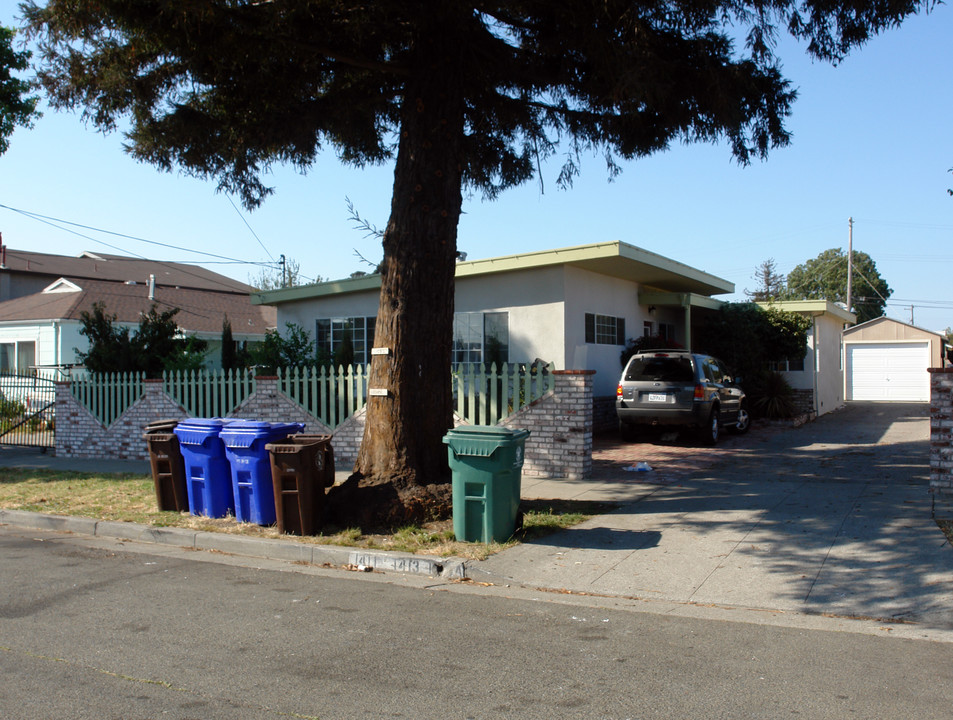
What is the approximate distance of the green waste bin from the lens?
747 centimetres

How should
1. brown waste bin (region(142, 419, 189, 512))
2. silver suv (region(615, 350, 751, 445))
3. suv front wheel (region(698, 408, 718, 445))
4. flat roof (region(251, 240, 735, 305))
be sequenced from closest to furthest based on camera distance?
1. brown waste bin (region(142, 419, 189, 512))
2. silver suv (region(615, 350, 751, 445))
3. suv front wheel (region(698, 408, 718, 445))
4. flat roof (region(251, 240, 735, 305))

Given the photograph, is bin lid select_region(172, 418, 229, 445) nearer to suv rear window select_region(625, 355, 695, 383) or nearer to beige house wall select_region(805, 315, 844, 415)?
suv rear window select_region(625, 355, 695, 383)

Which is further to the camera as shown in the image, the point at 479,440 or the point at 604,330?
the point at 604,330

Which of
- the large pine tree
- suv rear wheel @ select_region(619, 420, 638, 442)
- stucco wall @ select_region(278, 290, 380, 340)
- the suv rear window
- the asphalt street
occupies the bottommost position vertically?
the asphalt street

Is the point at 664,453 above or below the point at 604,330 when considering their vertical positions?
below

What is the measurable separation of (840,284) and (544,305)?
59801 mm

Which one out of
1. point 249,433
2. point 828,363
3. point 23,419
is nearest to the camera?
point 249,433

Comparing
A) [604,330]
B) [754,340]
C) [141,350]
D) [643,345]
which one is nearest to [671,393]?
[604,330]

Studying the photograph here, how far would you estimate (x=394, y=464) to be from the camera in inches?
347

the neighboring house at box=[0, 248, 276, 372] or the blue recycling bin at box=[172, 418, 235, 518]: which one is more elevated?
the neighboring house at box=[0, 248, 276, 372]

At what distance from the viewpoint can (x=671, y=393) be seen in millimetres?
14109

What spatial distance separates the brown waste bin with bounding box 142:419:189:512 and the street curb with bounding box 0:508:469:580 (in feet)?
2.19

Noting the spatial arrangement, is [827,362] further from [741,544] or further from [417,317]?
[417,317]

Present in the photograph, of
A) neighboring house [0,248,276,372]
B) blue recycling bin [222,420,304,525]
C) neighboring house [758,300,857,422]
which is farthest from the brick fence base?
neighboring house [758,300,857,422]
